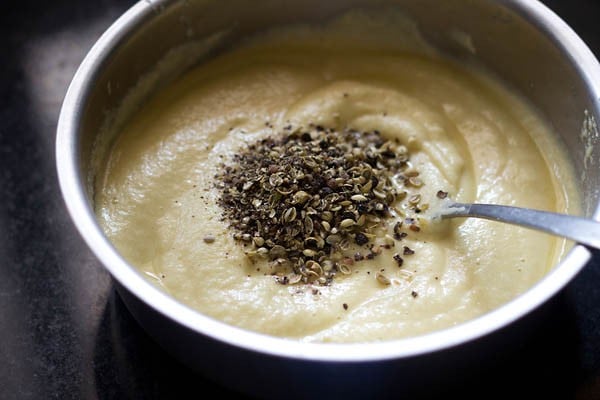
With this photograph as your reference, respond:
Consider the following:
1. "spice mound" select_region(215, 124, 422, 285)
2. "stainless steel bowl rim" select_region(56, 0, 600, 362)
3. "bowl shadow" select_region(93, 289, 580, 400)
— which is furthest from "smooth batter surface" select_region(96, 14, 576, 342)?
"stainless steel bowl rim" select_region(56, 0, 600, 362)

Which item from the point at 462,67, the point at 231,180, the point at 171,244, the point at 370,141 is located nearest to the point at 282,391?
the point at 171,244

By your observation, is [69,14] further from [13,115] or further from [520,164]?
[520,164]

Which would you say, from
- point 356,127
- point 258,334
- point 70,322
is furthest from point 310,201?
point 70,322

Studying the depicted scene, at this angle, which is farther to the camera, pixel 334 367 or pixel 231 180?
pixel 231 180

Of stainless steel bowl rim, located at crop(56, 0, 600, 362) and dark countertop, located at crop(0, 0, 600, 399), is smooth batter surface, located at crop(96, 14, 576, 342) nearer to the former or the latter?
dark countertop, located at crop(0, 0, 600, 399)

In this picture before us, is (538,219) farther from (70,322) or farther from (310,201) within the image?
(70,322)
